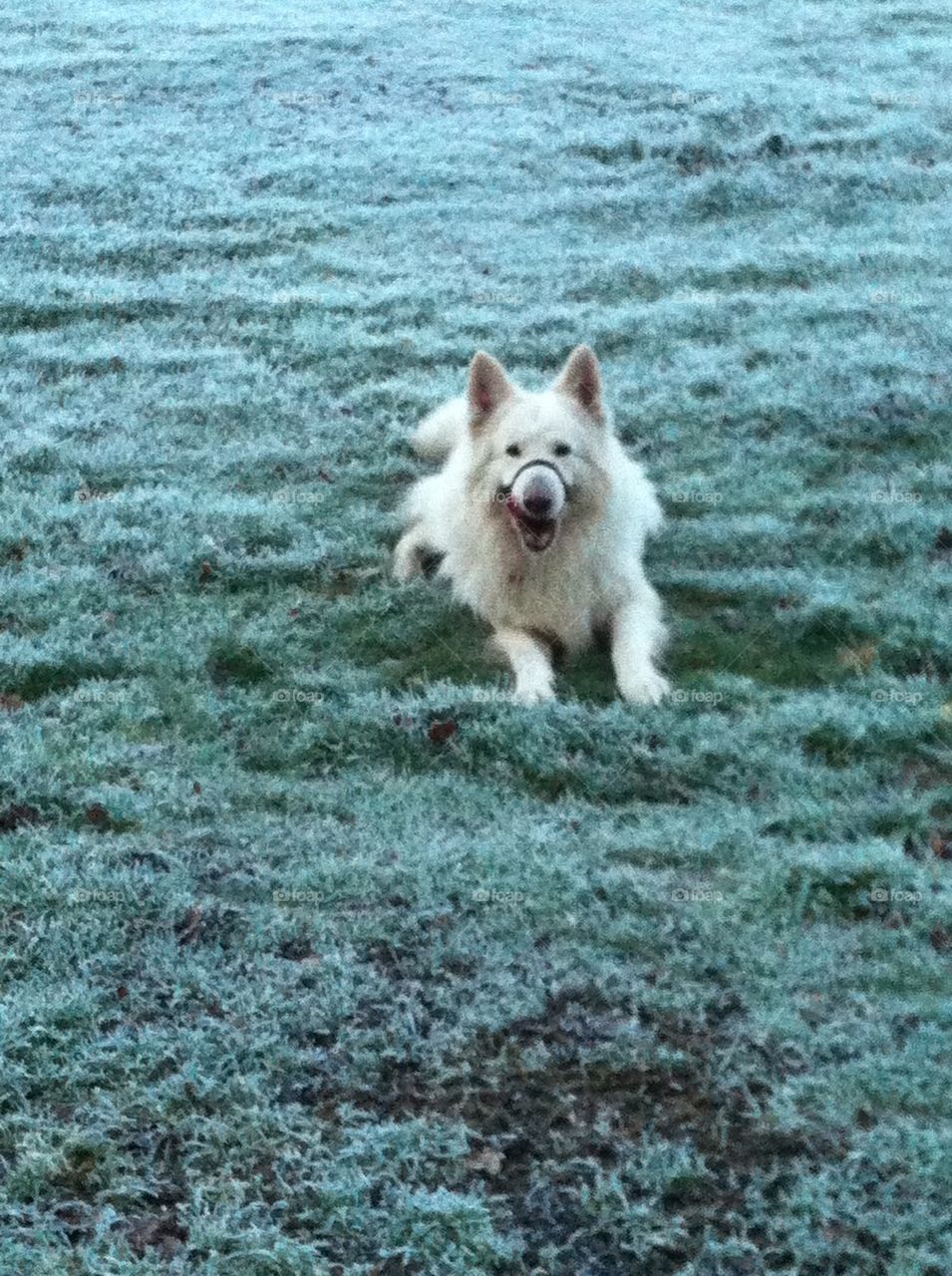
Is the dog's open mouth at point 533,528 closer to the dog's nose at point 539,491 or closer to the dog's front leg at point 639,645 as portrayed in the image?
the dog's nose at point 539,491

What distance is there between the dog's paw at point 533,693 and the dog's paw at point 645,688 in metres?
0.30

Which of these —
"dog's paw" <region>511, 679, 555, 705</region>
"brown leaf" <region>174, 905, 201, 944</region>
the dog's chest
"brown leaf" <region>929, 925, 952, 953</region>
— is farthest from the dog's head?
"brown leaf" <region>929, 925, 952, 953</region>

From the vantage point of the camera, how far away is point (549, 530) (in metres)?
5.65

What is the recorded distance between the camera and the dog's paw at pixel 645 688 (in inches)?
214

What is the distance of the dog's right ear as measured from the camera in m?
5.79

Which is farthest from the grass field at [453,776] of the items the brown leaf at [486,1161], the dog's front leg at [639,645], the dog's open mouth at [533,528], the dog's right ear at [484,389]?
the dog's right ear at [484,389]

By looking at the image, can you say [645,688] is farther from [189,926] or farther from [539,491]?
[189,926]

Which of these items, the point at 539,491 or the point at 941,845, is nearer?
the point at 941,845

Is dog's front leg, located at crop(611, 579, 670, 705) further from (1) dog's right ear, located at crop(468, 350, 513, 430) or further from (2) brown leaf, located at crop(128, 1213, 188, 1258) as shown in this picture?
(2) brown leaf, located at crop(128, 1213, 188, 1258)

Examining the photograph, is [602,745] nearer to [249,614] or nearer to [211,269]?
[249,614]

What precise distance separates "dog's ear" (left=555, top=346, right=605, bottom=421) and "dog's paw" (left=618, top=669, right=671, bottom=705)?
3.73 ft

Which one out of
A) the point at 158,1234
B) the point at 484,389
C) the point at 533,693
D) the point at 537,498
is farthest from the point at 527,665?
the point at 158,1234

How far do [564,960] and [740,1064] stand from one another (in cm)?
63

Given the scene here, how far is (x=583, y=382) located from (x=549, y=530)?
2.21ft
